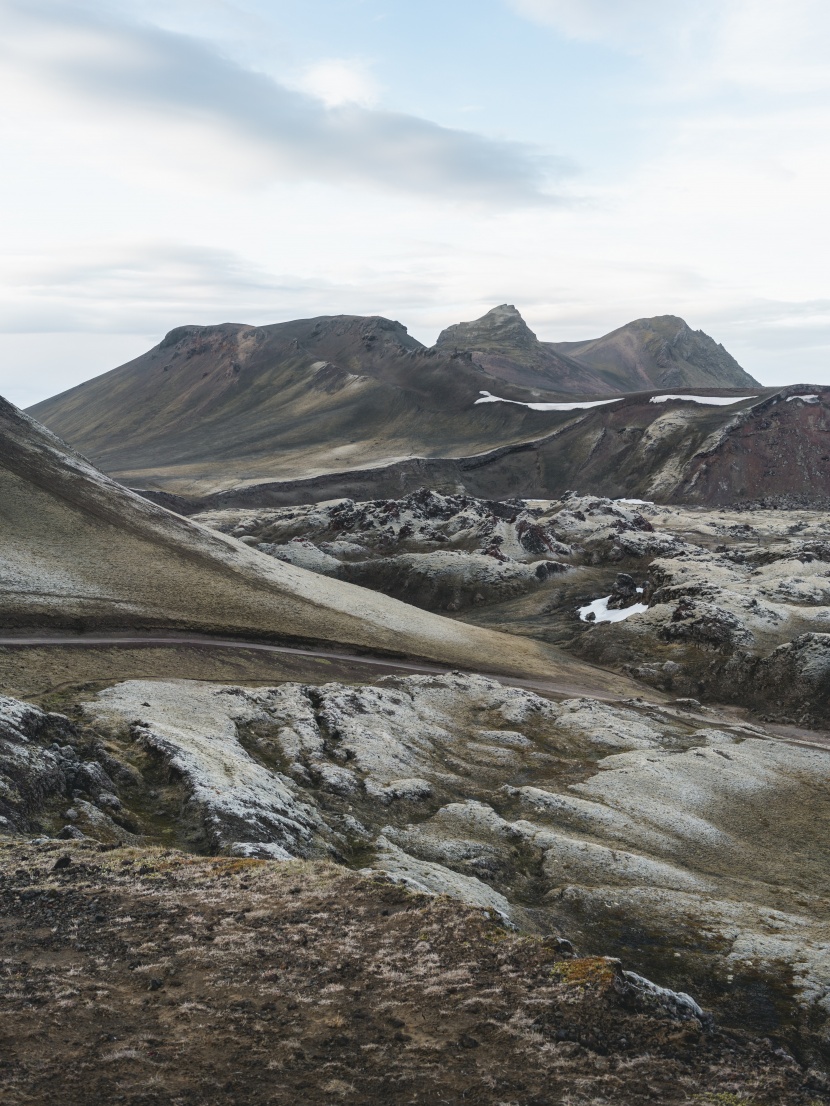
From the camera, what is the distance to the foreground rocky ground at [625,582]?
101m

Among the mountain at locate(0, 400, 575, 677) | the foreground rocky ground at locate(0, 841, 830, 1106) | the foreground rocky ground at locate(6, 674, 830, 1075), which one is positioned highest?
the mountain at locate(0, 400, 575, 677)

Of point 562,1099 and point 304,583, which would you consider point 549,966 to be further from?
point 304,583

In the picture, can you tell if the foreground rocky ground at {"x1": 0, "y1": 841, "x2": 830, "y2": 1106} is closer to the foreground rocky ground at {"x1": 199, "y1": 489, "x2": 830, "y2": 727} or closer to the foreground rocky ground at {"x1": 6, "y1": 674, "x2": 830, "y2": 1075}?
the foreground rocky ground at {"x1": 6, "y1": 674, "x2": 830, "y2": 1075}

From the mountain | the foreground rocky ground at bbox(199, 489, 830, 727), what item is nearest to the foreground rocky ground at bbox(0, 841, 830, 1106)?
the mountain

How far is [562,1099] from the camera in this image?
17.4 m

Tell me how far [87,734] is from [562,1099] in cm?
3905

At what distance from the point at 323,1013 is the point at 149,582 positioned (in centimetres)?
7885

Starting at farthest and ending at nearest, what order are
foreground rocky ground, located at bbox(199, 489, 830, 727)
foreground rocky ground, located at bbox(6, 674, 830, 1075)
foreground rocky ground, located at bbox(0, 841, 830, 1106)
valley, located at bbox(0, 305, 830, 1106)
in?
foreground rocky ground, located at bbox(199, 489, 830, 727), foreground rocky ground, located at bbox(6, 674, 830, 1075), valley, located at bbox(0, 305, 830, 1106), foreground rocky ground, located at bbox(0, 841, 830, 1106)

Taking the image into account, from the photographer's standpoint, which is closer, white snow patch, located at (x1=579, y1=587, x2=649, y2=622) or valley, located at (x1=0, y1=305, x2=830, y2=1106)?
valley, located at (x1=0, y1=305, x2=830, y2=1106)

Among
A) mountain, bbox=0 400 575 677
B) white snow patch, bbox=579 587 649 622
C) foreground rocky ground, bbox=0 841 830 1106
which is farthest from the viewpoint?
white snow patch, bbox=579 587 649 622

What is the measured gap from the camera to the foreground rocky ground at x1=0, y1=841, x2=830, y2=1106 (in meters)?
17.4

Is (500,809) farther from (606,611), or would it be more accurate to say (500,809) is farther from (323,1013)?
(606,611)

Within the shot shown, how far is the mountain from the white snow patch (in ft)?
76.4

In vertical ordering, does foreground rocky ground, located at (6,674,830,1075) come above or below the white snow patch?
below
